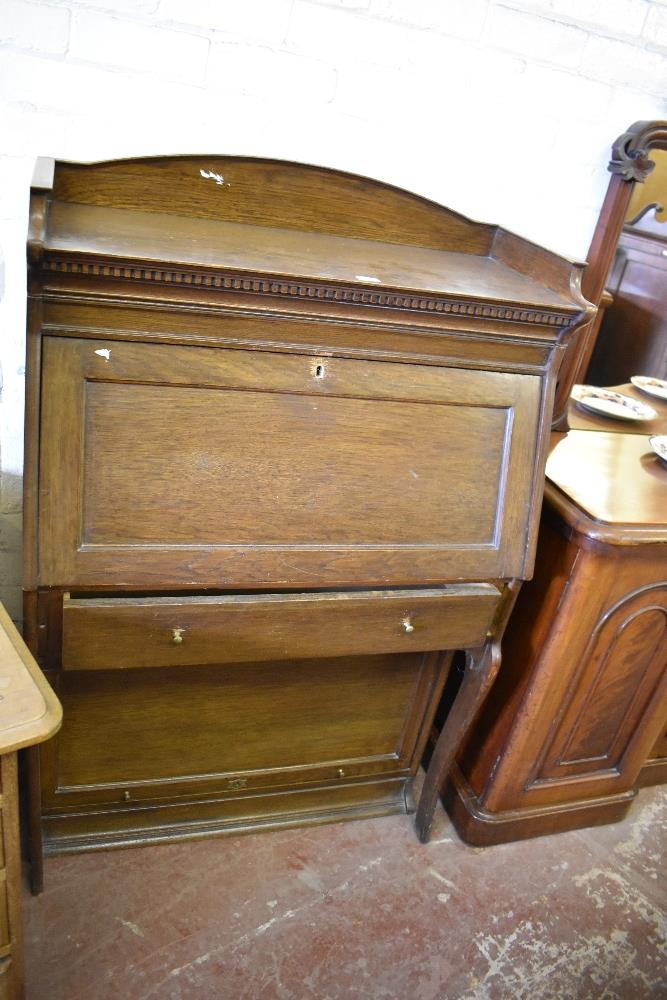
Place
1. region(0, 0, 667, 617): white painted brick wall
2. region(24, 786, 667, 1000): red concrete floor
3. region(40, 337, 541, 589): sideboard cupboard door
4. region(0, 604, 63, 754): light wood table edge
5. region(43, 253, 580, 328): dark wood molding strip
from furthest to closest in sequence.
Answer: region(24, 786, 667, 1000): red concrete floor, region(0, 0, 667, 617): white painted brick wall, region(40, 337, 541, 589): sideboard cupboard door, region(43, 253, 580, 328): dark wood molding strip, region(0, 604, 63, 754): light wood table edge

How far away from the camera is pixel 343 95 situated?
5.47 ft

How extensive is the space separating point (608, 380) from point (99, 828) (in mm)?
1844

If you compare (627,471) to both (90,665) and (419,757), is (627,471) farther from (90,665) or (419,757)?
(90,665)

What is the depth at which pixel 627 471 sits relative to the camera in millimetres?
1965

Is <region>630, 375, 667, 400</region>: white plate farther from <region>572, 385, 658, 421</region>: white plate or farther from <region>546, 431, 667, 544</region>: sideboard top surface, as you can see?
<region>546, 431, 667, 544</region>: sideboard top surface

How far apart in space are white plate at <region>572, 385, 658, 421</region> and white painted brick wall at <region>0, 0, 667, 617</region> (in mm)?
435

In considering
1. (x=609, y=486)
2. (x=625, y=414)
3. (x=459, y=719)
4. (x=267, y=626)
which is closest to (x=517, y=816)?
(x=459, y=719)

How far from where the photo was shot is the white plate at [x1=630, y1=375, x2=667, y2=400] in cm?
228

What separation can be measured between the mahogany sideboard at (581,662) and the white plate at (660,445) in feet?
0.10

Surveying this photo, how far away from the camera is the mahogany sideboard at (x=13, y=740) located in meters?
1.10

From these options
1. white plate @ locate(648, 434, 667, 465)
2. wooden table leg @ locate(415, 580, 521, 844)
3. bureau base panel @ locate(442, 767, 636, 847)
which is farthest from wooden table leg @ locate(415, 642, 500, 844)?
white plate @ locate(648, 434, 667, 465)

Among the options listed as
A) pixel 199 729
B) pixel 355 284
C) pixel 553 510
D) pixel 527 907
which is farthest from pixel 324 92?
pixel 527 907

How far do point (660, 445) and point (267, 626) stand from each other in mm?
1228

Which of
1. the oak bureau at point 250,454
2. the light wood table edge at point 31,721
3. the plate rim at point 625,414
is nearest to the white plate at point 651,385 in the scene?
the plate rim at point 625,414
